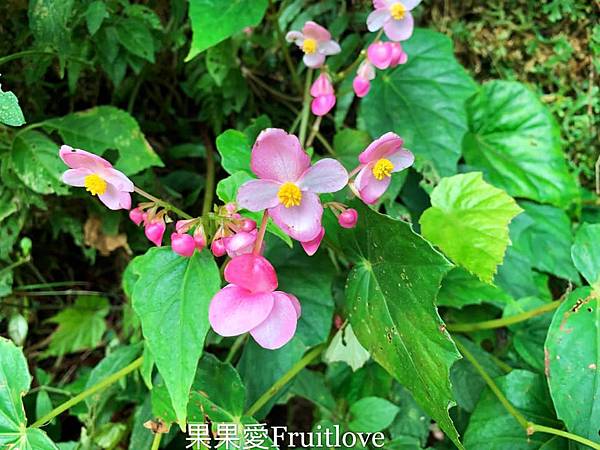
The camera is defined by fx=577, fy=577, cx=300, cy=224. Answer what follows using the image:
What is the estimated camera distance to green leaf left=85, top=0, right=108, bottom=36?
957 millimetres

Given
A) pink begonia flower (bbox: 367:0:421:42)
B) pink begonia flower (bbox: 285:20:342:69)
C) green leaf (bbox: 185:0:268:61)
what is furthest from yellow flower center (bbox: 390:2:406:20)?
green leaf (bbox: 185:0:268:61)

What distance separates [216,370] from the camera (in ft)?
2.88

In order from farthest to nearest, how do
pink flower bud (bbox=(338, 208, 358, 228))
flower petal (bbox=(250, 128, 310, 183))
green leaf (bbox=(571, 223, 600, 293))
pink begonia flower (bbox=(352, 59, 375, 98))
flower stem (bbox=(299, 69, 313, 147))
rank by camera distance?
flower stem (bbox=(299, 69, 313, 147)) < pink begonia flower (bbox=(352, 59, 375, 98)) < green leaf (bbox=(571, 223, 600, 293)) < pink flower bud (bbox=(338, 208, 358, 228)) < flower petal (bbox=(250, 128, 310, 183))

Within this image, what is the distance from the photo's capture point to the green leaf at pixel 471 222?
0.90 metres

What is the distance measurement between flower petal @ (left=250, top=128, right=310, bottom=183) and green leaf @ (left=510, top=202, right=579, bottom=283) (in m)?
0.69

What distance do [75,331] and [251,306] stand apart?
736 millimetres

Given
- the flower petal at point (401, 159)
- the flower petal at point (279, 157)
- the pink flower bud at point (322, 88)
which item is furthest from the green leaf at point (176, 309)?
the pink flower bud at point (322, 88)

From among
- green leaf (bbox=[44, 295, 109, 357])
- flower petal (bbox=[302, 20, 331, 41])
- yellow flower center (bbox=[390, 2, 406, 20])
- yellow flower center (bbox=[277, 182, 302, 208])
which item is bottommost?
green leaf (bbox=[44, 295, 109, 357])

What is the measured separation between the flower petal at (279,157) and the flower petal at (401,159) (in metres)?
0.15

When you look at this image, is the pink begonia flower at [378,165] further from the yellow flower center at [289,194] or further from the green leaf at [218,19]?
the green leaf at [218,19]

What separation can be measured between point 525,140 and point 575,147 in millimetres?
143

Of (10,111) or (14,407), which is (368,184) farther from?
(14,407)

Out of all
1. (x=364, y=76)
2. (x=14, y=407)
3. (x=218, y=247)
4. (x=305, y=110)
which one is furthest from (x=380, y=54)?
(x=14, y=407)

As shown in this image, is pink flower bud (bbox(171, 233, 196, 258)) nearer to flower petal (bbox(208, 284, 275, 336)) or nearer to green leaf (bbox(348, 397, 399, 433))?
flower petal (bbox(208, 284, 275, 336))
